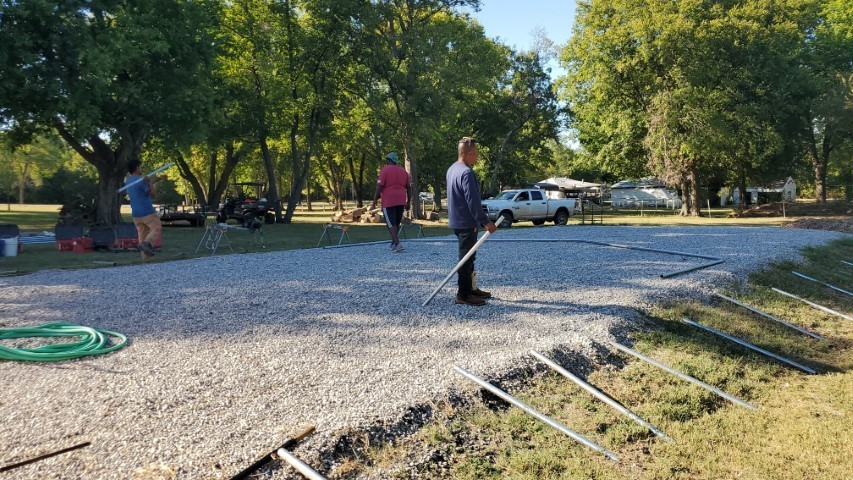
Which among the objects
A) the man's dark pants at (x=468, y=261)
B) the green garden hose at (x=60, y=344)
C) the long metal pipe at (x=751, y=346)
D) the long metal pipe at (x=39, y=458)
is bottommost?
the long metal pipe at (x=751, y=346)

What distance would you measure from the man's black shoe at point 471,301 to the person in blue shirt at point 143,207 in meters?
6.52

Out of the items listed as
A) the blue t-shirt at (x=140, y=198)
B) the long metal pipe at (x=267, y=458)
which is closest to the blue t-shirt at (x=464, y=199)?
the long metal pipe at (x=267, y=458)

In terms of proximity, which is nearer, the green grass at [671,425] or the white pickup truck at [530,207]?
the green grass at [671,425]

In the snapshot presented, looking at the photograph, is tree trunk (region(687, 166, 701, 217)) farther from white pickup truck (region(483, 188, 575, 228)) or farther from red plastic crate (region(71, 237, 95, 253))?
red plastic crate (region(71, 237, 95, 253))

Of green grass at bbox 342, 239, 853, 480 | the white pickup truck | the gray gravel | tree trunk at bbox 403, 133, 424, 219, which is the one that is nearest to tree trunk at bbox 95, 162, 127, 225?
the gray gravel

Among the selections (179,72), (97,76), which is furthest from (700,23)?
(97,76)

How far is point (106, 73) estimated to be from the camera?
14.9m

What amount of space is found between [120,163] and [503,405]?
18.7 metres

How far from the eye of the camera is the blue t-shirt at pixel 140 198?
9.80 meters

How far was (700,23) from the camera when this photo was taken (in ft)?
88.8

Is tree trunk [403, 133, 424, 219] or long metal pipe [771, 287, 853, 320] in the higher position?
tree trunk [403, 133, 424, 219]

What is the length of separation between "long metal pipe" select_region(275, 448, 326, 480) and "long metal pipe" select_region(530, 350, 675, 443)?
209 centimetres

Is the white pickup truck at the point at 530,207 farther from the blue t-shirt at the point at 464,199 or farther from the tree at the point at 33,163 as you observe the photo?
the tree at the point at 33,163

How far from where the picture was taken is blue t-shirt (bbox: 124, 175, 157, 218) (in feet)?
32.2
